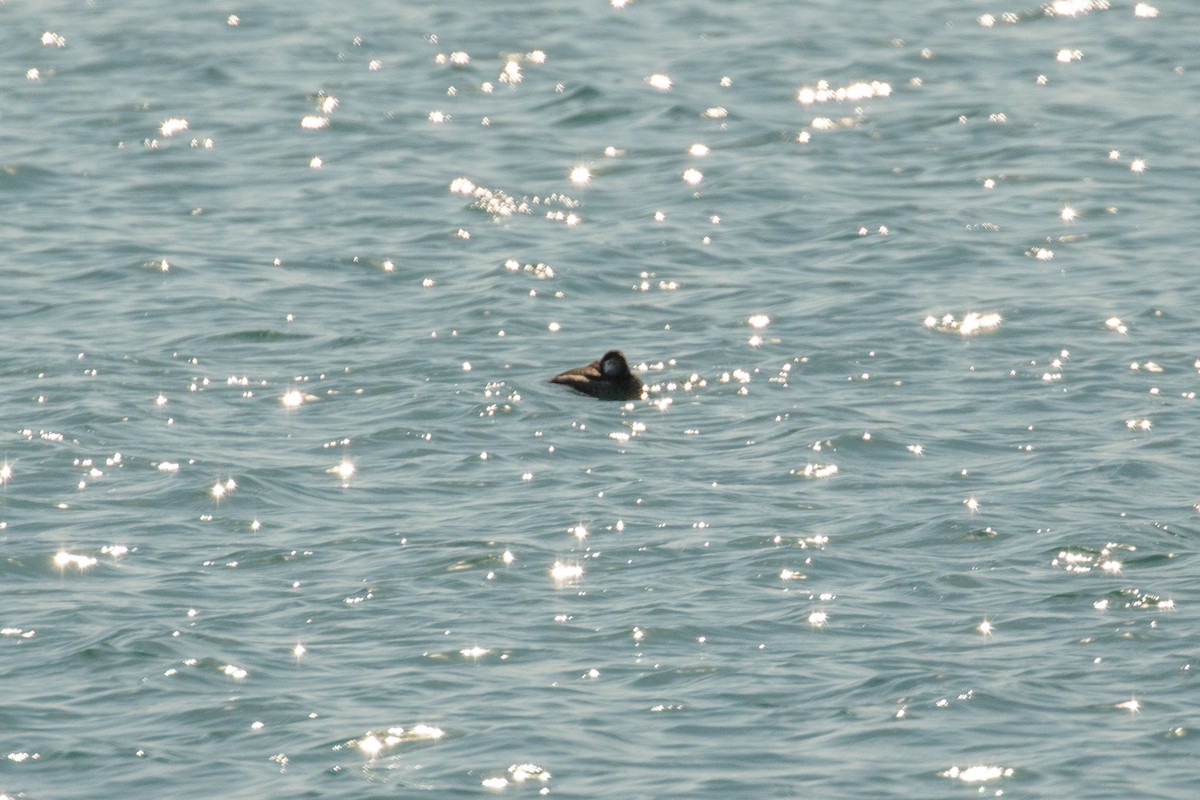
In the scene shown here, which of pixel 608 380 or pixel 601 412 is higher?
pixel 608 380

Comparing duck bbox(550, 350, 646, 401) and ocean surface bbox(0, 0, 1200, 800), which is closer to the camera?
ocean surface bbox(0, 0, 1200, 800)

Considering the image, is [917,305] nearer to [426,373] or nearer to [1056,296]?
[1056,296]

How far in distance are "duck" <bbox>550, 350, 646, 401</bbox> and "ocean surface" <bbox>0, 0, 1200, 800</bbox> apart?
0.14 m

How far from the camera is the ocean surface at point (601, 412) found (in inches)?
506

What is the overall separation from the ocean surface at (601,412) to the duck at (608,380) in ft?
0.46

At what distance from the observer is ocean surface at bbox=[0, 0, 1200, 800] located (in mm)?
12844

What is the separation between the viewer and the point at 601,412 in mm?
18844

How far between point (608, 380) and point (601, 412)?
1.46 feet

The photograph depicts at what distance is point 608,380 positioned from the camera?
755 inches

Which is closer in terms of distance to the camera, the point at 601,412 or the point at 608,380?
the point at 601,412

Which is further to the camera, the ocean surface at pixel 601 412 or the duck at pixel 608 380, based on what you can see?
the duck at pixel 608 380

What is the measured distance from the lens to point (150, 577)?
15.2 metres

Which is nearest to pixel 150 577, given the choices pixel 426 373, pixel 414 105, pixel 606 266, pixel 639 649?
pixel 639 649

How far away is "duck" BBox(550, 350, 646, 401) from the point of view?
1909 centimetres
